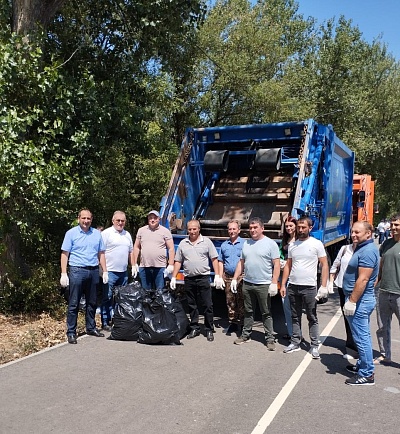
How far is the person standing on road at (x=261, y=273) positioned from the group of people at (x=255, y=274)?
12 mm

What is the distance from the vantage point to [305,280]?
554cm

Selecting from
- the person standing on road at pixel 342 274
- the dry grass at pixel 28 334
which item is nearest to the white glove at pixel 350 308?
the person standing on road at pixel 342 274

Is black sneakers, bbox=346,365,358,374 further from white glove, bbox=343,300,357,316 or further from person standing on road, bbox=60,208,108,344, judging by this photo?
person standing on road, bbox=60,208,108,344

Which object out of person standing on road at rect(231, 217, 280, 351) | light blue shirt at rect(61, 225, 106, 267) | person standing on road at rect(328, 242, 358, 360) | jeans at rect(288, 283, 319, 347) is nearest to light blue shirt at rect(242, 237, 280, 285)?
person standing on road at rect(231, 217, 280, 351)

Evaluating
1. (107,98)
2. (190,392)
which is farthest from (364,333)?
(107,98)

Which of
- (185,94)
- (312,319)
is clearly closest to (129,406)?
(312,319)

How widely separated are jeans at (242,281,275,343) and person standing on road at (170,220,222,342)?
44 centimetres

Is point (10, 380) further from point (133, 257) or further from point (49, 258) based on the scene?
point (49, 258)

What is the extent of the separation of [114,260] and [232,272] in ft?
5.21

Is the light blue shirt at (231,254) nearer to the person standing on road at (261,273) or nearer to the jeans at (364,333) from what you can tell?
the person standing on road at (261,273)

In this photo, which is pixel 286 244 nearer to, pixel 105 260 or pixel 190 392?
pixel 105 260

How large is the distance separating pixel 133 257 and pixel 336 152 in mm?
4572

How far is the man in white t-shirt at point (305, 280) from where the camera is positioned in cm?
555

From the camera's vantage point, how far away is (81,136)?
736cm
